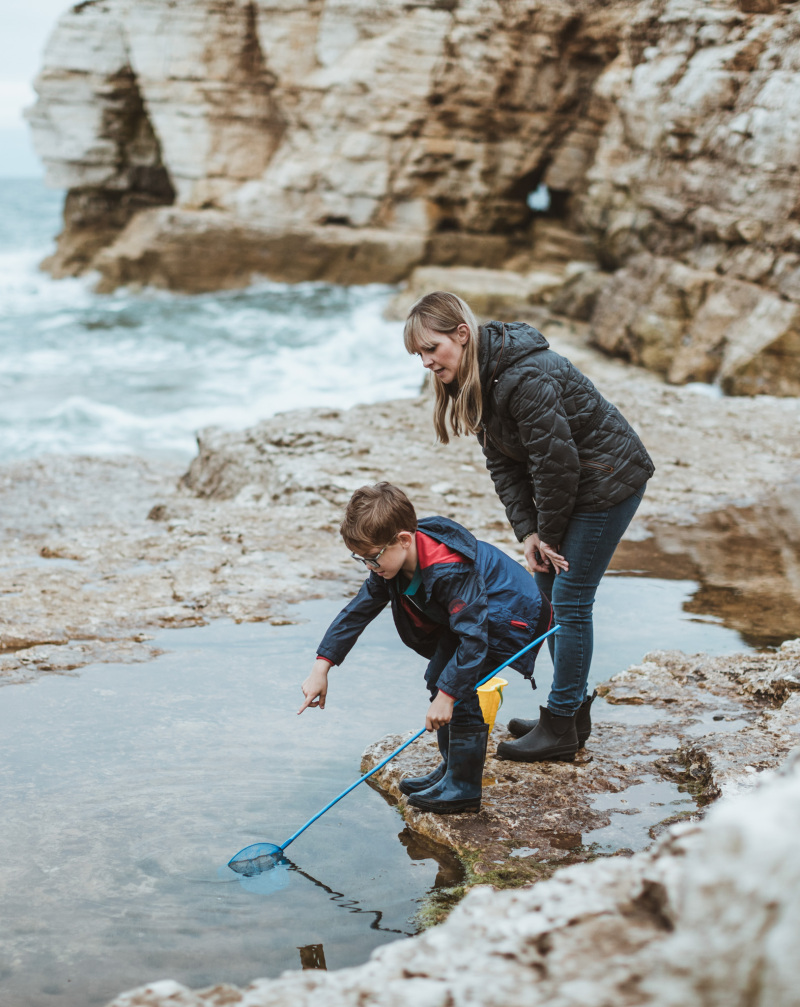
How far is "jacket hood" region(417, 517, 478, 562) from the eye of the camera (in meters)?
2.55

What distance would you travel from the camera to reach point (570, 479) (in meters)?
2.65

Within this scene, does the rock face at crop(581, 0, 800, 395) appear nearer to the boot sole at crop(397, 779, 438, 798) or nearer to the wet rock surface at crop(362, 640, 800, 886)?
the wet rock surface at crop(362, 640, 800, 886)

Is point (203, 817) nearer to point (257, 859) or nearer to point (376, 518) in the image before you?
point (257, 859)

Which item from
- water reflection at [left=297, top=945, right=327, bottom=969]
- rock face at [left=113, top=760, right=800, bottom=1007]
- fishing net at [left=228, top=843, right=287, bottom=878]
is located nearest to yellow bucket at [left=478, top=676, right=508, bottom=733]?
fishing net at [left=228, top=843, right=287, bottom=878]

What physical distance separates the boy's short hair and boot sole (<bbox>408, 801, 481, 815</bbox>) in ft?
2.67

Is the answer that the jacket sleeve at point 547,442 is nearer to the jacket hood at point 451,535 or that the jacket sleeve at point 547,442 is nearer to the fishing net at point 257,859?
the jacket hood at point 451,535

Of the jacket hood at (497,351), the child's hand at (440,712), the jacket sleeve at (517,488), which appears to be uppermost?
the jacket hood at (497,351)

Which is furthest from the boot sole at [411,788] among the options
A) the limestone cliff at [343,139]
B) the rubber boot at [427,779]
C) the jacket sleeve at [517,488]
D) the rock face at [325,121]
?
the rock face at [325,121]

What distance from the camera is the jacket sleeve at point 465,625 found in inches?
97.3

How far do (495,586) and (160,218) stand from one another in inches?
782

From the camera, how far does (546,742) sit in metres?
2.95

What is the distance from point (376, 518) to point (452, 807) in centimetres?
91

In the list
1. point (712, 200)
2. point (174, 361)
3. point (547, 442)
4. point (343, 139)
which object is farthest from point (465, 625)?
point (343, 139)

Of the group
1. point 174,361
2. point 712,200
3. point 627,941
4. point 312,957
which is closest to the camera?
point 627,941
